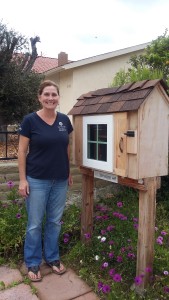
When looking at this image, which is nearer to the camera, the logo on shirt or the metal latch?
the metal latch

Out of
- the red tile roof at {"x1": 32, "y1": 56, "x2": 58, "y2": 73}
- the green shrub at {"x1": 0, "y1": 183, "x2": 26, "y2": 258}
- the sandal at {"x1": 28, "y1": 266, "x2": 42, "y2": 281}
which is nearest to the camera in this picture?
the sandal at {"x1": 28, "y1": 266, "x2": 42, "y2": 281}

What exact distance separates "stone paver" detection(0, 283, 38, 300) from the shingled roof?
1.60 metres

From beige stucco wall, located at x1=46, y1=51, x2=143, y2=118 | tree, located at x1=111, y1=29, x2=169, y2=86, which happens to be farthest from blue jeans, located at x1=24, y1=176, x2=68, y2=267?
beige stucco wall, located at x1=46, y1=51, x2=143, y2=118

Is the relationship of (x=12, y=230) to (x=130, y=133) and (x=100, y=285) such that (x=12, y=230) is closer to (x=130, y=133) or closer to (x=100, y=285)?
(x=100, y=285)

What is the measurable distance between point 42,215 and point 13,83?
3262 millimetres

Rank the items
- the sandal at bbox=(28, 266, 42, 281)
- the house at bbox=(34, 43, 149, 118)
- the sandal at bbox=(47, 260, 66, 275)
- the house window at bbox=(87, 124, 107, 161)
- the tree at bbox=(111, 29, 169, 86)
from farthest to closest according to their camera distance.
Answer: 1. the house at bbox=(34, 43, 149, 118)
2. the tree at bbox=(111, 29, 169, 86)
3. the sandal at bbox=(47, 260, 66, 275)
4. the sandal at bbox=(28, 266, 42, 281)
5. the house window at bbox=(87, 124, 107, 161)

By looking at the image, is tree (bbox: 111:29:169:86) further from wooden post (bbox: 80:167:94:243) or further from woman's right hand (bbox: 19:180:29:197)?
woman's right hand (bbox: 19:180:29:197)

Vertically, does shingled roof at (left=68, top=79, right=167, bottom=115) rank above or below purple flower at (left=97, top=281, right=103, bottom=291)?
above

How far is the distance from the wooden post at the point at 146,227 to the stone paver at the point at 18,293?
907 mm

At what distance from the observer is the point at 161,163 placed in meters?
2.26

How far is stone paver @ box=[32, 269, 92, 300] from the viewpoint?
7.79 ft

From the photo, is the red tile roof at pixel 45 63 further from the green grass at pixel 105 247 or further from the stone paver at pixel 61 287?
the stone paver at pixel 61 287

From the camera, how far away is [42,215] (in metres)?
2.57

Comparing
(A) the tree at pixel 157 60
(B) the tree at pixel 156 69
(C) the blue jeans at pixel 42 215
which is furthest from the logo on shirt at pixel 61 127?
(A) the tree at pixel 157 60
